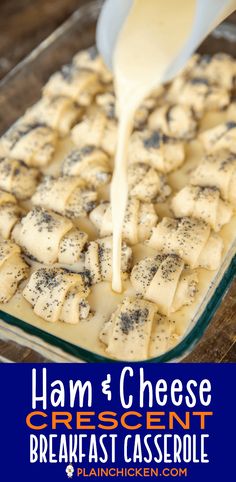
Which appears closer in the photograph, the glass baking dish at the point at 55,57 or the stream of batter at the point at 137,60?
the stream of batter at the point at 137,60

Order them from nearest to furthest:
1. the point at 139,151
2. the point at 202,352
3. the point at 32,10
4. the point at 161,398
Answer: the point at 161,398
the point at 202,352
the point at 139,151
the point at 32,10

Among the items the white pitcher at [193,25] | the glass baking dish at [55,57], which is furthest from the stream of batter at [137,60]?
the glass baking dish at [55,57]

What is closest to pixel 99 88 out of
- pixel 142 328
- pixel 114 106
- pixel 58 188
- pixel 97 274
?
pixel 114 106

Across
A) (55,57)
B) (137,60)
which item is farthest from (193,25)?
(55,57)

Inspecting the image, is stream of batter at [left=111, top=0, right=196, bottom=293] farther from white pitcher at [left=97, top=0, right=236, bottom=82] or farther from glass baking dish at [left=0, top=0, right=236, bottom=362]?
glass baking dish at [left=0, top=0, right=236, bottom=362]

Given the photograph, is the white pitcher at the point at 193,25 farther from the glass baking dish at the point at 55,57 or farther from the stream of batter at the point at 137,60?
the glass baking dish at the point at 55,57

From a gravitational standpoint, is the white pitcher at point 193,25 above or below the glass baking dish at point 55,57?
above

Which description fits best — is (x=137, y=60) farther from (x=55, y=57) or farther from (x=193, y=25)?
(x=55, y=57)

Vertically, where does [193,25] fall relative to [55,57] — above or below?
above

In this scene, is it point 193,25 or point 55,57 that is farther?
point 55,57

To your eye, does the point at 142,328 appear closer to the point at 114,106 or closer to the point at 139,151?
the point at 139,151

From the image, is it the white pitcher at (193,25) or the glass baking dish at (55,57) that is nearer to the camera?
the white pitcher at (193,25)
